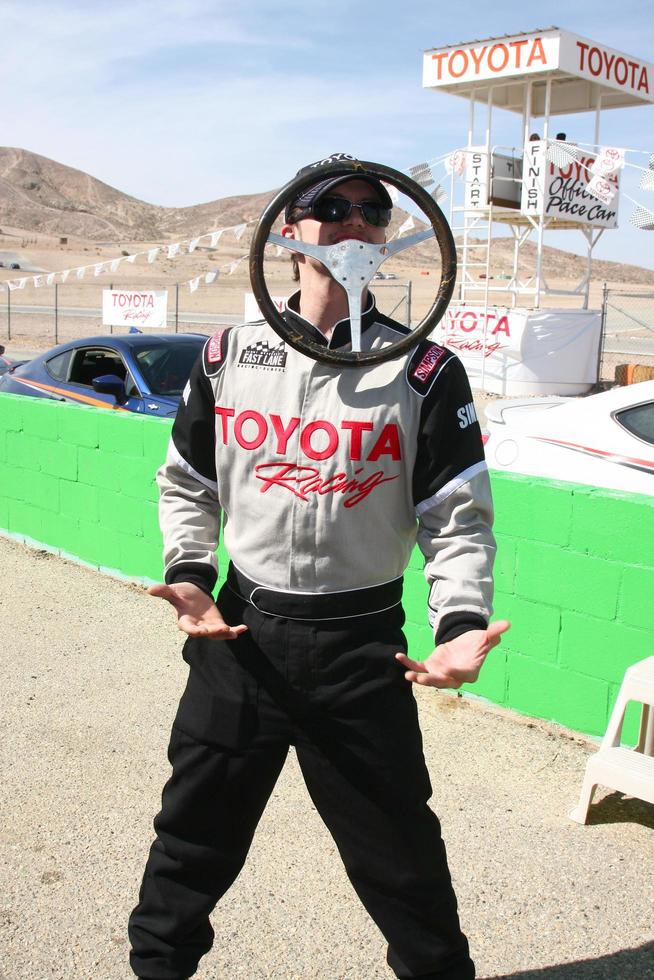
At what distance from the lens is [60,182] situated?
199m

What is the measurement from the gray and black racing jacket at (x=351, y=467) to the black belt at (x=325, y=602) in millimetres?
16

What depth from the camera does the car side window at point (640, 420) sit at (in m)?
5.68

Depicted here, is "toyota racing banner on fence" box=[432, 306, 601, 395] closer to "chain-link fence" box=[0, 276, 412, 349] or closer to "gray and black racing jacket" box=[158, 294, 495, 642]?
"chain-link fence" box=[0, 276, 412, 349]

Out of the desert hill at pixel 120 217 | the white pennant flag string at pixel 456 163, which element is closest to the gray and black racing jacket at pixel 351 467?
the white pennant flag string at pixel 456 163

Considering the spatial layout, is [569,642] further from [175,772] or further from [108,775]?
[175,772]

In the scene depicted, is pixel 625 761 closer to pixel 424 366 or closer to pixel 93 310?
pixel 424 366

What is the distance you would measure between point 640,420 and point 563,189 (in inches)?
534

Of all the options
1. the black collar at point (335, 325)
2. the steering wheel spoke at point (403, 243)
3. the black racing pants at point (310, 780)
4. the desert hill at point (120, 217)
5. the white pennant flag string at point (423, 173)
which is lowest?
the black racing pants at point (310, 780)

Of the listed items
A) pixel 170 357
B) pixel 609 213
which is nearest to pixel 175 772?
pixel 170 357

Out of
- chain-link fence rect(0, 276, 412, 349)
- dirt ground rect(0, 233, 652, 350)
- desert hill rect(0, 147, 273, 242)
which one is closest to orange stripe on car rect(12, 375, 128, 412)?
dirt ground rect(0, 233, 652, 350)

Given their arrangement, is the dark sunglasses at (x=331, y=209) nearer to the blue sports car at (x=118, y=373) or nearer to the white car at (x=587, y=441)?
the white car at (x=587, y=441)

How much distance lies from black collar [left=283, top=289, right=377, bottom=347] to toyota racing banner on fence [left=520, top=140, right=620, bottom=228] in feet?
51.9

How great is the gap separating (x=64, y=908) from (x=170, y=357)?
6.21 meters

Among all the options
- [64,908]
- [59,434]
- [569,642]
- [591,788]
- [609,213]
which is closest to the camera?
[64,908]
